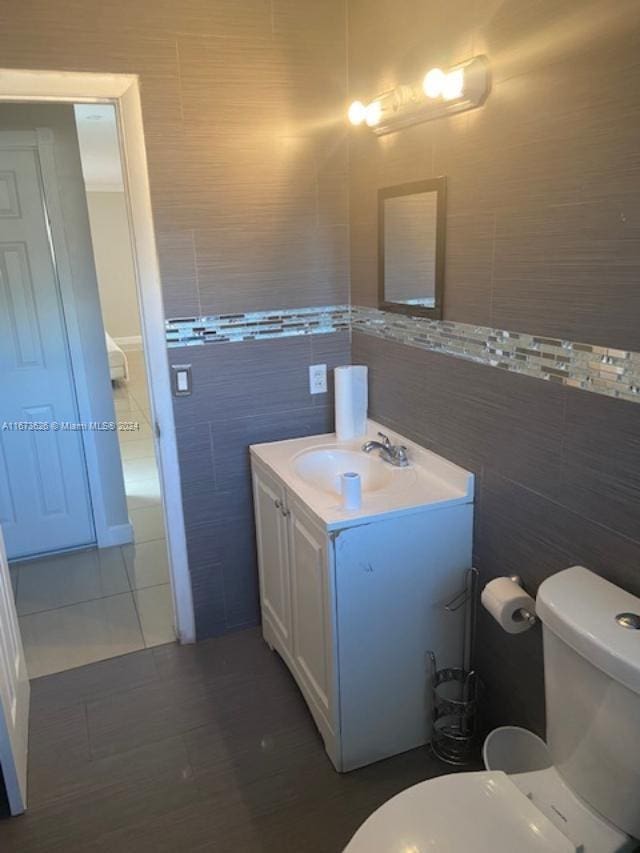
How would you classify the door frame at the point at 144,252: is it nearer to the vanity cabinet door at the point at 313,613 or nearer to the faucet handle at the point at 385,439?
the vanity cabinet door at the point at 313,613

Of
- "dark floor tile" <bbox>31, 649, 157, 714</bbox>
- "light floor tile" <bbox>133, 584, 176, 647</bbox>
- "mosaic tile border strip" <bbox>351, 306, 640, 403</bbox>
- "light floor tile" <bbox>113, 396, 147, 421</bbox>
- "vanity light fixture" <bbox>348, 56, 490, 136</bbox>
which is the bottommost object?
"dark floor tile" <bbox>31, 649, 157, 714</bbox>

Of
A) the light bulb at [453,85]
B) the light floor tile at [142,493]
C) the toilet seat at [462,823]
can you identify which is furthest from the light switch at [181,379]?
the light floor tile at [142,493]

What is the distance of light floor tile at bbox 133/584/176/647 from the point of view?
260 cm

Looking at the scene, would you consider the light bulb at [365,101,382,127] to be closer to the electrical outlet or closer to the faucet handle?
the electrical outlet

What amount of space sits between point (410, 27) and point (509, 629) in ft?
5.64

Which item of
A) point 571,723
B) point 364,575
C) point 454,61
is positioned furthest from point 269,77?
point 571,723

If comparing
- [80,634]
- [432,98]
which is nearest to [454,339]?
[432,98]

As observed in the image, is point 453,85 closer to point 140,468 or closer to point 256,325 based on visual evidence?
point 256,325

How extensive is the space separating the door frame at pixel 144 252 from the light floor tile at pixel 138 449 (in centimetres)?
241

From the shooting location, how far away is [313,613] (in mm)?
1924

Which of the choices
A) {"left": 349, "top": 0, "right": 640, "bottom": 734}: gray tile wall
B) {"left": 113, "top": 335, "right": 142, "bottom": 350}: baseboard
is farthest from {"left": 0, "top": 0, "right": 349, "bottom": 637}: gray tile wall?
{"left": 113, "top": 335, "right": 142, "bottom": 350}: baseboard

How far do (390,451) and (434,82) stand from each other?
1.09 meters

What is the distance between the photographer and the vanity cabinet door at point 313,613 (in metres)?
1.78

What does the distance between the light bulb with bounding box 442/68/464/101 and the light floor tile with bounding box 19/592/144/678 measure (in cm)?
225
